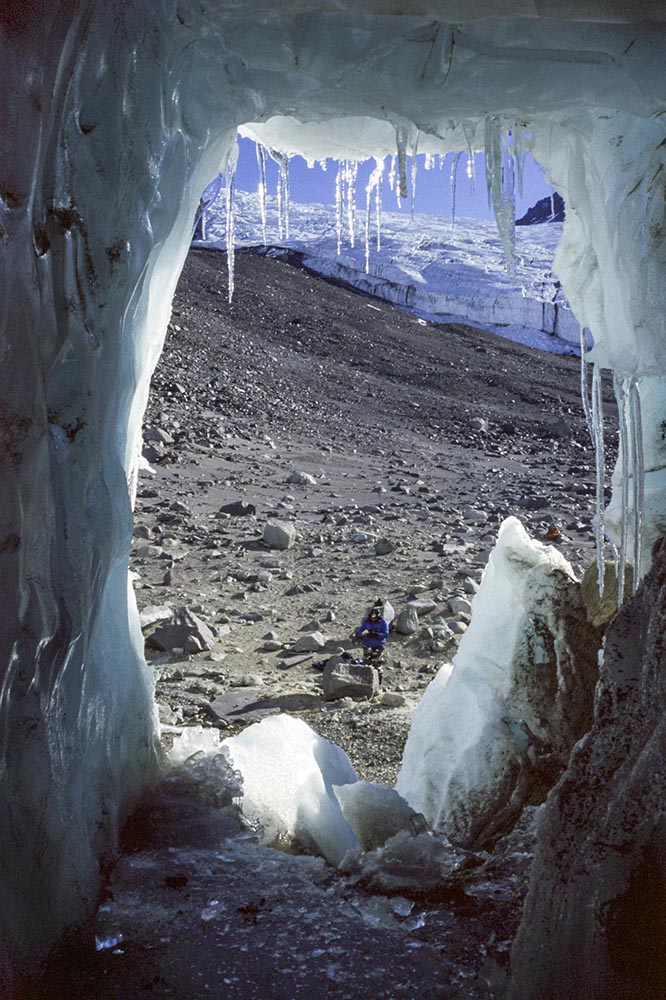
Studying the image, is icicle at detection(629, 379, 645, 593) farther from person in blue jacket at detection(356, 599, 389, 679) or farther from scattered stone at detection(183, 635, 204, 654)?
scattered stone at detection(183, 635, 204, 654)

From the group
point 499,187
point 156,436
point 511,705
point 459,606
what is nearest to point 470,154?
point 499,187

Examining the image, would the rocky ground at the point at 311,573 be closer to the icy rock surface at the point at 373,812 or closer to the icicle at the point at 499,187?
the icy rock surface at the point at 373,812

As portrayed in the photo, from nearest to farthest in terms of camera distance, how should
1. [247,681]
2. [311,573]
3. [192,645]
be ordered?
[247,681]
[192,645]
[311,573]

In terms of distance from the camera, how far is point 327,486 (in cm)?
1143

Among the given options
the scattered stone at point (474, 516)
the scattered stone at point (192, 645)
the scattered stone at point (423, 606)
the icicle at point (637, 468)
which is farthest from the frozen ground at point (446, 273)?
the icicle at point (637, 468)

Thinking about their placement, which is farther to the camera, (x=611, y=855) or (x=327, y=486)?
(x=327, y=486)

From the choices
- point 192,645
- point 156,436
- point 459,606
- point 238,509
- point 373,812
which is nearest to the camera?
point 373,812

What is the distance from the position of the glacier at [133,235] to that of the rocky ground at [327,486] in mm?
2270

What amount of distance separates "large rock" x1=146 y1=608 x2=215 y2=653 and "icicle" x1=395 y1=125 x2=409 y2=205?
3.90 m

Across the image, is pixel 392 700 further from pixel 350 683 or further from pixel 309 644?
pixel 309 644

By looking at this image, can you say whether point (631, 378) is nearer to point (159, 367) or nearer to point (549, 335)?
point (159, 367)

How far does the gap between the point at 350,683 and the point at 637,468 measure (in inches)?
113

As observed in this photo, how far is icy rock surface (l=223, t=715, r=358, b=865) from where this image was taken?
3.27m

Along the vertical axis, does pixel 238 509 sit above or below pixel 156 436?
below
